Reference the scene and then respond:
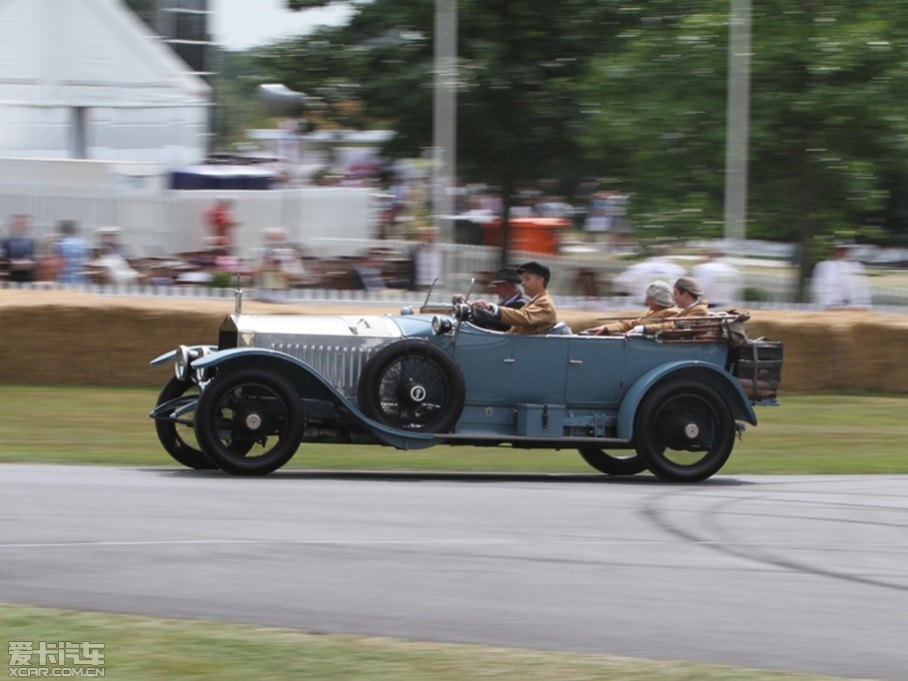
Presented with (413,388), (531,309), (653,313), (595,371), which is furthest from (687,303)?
(413,388)

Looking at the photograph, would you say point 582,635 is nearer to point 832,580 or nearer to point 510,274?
point 832,580

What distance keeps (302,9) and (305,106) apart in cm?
158

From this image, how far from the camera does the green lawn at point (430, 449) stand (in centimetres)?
1158

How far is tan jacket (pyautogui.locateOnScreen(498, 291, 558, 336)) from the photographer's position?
35.0 ft

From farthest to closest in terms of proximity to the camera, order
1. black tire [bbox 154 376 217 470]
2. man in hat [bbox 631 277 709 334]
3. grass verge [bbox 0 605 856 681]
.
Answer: man in hat [bbox 631 277 709 334]
black tire [bbox 154 376 217 470]
grass verge [bbox 0 605 856 681]

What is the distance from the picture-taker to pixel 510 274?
1098 cm

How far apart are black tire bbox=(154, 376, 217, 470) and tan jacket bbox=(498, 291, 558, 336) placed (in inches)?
87.9

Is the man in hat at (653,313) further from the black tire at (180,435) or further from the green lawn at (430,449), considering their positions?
the black tire at (180,435)

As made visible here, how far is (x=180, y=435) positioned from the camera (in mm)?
10750

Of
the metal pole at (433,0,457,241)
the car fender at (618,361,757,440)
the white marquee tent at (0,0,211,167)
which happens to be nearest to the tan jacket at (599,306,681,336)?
the car fender at (618,361,757,440)

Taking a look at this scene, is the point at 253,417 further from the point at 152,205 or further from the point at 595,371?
the point at 152,205

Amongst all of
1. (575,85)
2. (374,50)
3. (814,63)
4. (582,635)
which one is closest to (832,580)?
(582,635)

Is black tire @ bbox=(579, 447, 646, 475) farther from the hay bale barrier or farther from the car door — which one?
the hay bale barrier

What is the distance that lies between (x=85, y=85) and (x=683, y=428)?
2087 centimetres
